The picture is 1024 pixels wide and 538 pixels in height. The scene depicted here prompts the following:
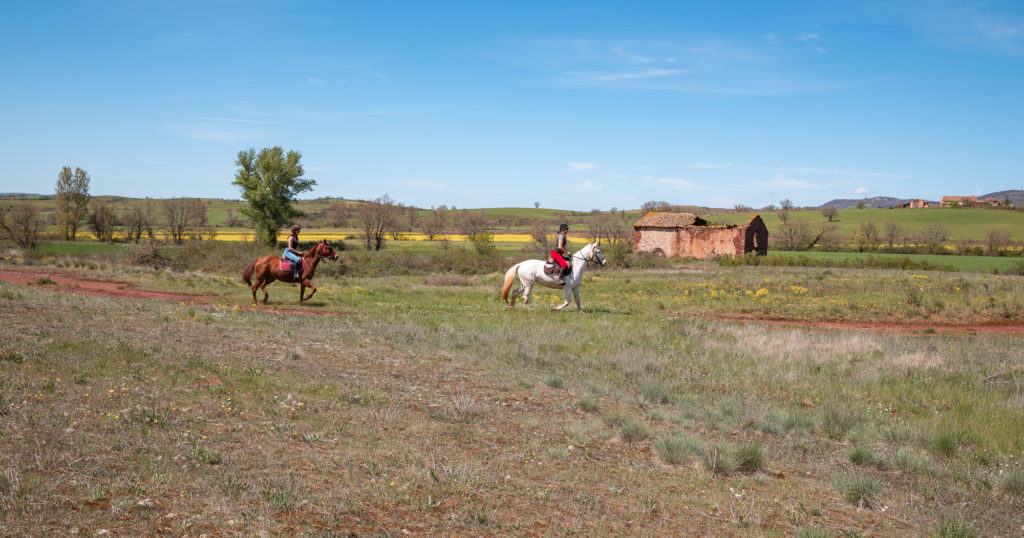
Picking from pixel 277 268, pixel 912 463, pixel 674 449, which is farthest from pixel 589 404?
pixel 277 268

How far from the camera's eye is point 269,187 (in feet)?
240

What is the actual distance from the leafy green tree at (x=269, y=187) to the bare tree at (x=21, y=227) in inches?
842

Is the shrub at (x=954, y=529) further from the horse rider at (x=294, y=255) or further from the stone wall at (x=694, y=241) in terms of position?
the stone wall at (x=694, y=241)

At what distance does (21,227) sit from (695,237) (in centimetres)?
6414

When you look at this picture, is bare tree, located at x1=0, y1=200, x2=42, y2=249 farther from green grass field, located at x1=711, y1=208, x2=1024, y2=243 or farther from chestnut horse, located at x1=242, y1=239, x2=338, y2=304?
green grass field, located at x1=711, y1=208, x2=1024, y2=243

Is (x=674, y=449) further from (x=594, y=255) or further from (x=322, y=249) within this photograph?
(x=322, y=249)

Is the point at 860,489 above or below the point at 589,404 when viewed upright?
below

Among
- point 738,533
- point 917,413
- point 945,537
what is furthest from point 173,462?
point 917,413

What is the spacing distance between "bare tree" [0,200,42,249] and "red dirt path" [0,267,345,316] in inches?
1112

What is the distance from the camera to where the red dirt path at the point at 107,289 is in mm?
19938

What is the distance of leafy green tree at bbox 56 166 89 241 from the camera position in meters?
80.9

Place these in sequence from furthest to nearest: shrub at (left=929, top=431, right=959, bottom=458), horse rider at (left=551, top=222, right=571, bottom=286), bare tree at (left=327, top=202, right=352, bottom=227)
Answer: bare tree at (left=327, top=202, right=352, bottom=227) < horse rider at (left=551, top=222, right=571, bottom=286) < shrub at (left=929, top=431, right=959, bottom=458)

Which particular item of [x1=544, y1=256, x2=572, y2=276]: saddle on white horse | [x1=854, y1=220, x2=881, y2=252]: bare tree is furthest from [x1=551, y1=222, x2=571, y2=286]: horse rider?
[x1=854, y1=220, x2=881, y2=252]: bare tree

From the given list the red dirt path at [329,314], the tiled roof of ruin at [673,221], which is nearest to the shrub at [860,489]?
the red dirt path at [329,314]
